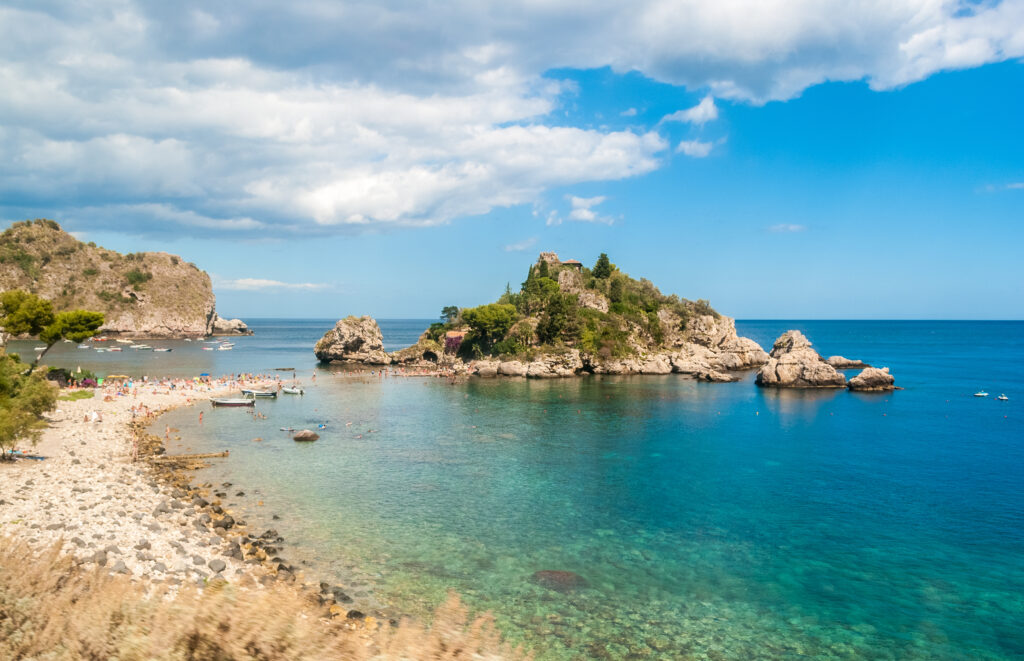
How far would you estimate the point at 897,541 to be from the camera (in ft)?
85.9

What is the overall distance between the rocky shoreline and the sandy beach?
0.12 feet

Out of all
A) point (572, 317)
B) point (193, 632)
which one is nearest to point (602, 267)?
point (572, 317)

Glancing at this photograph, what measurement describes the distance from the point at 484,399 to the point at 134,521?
144ft

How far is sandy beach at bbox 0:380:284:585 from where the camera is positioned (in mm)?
20031

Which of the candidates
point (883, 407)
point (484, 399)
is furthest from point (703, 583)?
point (883, 407)

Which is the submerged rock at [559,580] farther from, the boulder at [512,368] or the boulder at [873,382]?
the boulder at [873,382]

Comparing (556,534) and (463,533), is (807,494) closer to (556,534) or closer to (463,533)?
(556,534)

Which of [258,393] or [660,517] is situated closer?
[660,517]

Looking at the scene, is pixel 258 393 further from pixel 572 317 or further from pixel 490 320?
pixel 572 317

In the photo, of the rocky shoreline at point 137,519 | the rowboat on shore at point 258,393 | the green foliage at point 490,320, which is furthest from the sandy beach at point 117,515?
the green foliage at point 490,320

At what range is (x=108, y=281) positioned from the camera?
162 metres

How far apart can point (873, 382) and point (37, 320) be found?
95.3 metres

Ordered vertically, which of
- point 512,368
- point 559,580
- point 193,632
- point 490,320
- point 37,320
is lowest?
point 559,580

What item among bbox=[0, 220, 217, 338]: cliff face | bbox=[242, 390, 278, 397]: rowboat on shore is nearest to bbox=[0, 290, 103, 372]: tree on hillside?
bbox=[242, 390, 278, 397]: rowboat on shore
